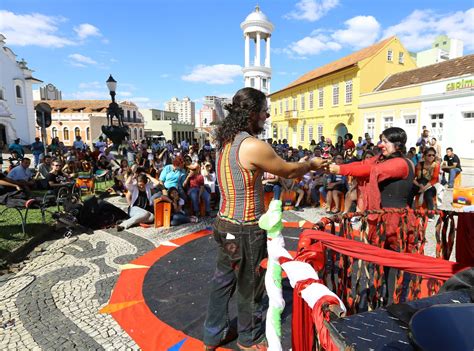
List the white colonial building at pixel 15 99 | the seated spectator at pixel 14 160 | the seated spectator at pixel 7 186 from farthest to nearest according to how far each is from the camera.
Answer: the white colonial building at pixel 15 99
the seated spectator at pixel 14 160
the seated spectator at pixel 7 186

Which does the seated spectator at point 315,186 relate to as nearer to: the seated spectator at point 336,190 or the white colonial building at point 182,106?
the seated spectator at point 336,190

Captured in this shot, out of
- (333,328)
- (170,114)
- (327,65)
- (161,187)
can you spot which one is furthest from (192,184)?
(170,114)

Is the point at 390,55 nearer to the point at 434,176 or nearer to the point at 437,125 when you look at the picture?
the point at 437,125

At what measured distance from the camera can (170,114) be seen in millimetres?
89688

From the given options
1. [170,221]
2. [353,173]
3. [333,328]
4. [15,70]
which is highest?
[15,70]

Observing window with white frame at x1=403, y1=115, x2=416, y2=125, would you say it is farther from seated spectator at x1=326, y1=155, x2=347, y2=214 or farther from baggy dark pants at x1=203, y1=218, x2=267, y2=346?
baggy dark pants at x1=203, y1=218, x2=267, y2=346

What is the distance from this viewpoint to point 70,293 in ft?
12.0

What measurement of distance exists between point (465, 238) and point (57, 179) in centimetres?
933

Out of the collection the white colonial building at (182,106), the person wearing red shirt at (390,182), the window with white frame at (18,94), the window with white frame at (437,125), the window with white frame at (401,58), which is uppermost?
the white colonial building at (182,106)

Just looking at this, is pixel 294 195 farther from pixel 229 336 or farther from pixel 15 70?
pixel 15 70

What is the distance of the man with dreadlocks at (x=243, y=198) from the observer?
2111 mm

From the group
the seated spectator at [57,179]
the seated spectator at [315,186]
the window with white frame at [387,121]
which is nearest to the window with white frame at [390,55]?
the window with white frame at [387,121]

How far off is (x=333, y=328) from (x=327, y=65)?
1473 inches

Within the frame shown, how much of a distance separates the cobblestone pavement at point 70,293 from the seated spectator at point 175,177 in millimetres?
1489
